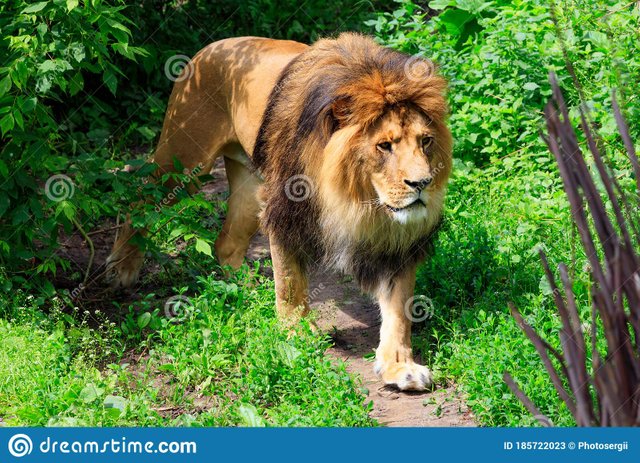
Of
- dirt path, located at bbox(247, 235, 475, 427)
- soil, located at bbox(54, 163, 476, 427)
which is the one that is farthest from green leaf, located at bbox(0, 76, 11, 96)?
dirt path, located at bbox(247, 235, 475, 427)

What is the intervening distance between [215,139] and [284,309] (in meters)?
1.28

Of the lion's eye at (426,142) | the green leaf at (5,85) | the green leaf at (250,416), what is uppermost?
the green leaf at (5,85)

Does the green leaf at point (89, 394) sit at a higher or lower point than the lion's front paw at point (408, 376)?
lower

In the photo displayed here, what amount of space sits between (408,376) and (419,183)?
0.88 metres

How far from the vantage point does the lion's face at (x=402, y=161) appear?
3.92m

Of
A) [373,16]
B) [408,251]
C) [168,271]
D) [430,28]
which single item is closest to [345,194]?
[408,251]

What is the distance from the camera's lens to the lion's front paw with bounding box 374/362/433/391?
4176 mm

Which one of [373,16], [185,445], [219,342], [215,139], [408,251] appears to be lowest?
[185,445]

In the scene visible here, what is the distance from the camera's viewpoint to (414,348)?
4.62 m

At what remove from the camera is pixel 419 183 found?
3.89 m

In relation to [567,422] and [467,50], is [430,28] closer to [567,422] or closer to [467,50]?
[467,50]

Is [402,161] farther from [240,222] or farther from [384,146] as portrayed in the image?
[240,222]

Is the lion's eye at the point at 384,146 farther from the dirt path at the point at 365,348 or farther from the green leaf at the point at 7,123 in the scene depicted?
the green leaf at the point at 7,123

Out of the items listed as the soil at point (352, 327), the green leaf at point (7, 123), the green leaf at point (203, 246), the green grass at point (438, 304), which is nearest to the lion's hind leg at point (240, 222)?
the green grass at point (438, 304)
